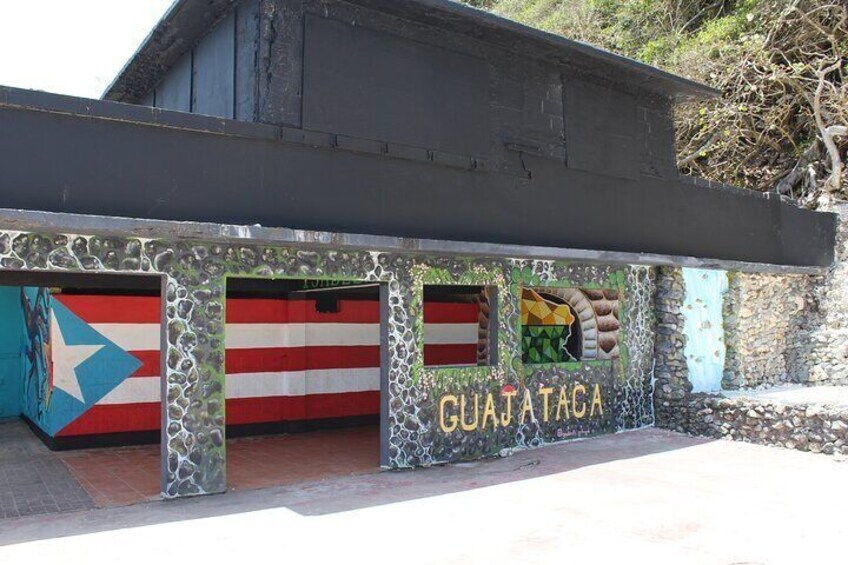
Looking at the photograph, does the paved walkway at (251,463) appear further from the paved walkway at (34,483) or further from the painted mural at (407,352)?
the painted mural at (407,352)

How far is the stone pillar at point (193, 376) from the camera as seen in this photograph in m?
7.32

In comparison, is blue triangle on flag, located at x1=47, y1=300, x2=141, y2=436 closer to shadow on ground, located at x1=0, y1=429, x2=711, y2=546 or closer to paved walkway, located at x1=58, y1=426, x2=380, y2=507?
paved walkway, located at x1=58, y1=426, x2=380, y2=507

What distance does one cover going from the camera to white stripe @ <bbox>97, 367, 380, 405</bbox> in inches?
419

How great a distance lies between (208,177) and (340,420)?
616 cm

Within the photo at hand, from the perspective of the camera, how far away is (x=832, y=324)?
45.8ft

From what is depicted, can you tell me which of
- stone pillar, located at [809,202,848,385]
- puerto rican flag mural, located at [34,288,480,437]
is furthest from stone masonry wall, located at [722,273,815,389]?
puerto rican flag mural, located at [34,288,480,437]

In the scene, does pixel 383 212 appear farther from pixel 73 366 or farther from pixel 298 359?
pixel 73 366

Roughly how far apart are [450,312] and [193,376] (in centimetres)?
684

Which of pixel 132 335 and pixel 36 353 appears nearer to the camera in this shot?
pixel 132 335

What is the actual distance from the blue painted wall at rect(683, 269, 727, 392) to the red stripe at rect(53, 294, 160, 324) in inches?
334

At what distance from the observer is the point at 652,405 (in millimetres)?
12008

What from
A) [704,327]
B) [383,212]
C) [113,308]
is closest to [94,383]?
[113,308]

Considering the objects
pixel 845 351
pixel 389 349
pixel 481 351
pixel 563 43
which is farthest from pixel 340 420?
pixel 845 351

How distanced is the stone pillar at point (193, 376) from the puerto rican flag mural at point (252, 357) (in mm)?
3654
